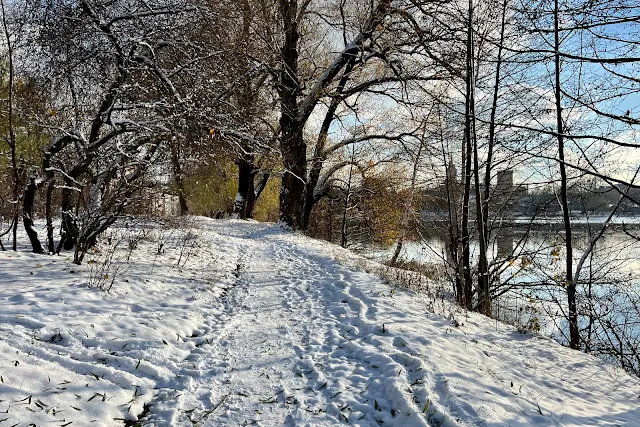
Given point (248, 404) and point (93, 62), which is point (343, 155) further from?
point (248, 404)

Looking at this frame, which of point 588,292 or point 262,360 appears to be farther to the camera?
point 588,292

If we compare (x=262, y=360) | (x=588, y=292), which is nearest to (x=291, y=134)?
(x=588, y=292)

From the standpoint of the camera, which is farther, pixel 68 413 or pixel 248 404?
pixel 248 404

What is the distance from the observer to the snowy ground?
2.97 m

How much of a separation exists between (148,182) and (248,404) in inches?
195

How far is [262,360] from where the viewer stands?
12.9 ft

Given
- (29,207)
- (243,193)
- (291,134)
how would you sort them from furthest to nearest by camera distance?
1. (243,193)
2. (291,134)
3. (29,207)

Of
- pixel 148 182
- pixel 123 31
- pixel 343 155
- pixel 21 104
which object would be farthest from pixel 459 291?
pixel 343 155

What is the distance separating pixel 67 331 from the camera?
375 cm

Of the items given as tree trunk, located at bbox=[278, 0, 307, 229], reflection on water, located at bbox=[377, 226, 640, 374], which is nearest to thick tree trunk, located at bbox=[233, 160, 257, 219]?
tree trunk, located at bbox=[278, 0, 307, 229]

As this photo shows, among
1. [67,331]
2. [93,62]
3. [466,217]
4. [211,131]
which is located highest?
[93,62]

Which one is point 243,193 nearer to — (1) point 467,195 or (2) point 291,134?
(2) point 291,134

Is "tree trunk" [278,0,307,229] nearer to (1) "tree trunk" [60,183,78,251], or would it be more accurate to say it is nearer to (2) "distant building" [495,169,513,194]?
(2) "distant building" [495,169,513,194]

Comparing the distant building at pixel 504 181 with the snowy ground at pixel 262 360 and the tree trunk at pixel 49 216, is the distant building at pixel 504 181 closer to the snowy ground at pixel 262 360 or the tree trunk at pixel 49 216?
the snowy ground at pixel 262 360
